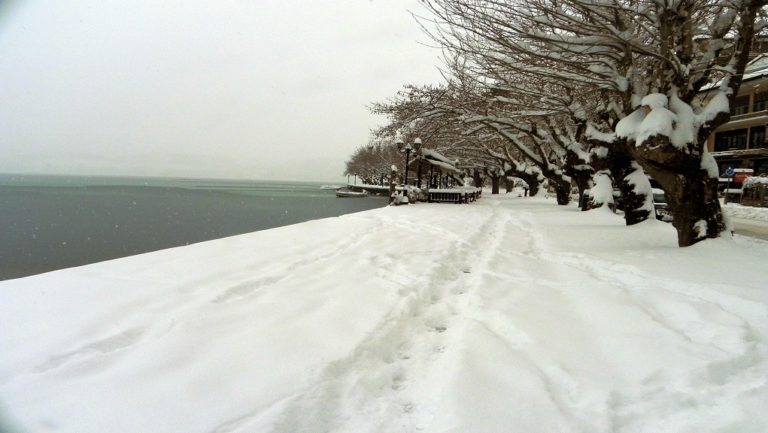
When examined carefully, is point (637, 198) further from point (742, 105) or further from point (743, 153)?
point (742, 105)

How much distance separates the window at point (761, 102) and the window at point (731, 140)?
7.92 ft

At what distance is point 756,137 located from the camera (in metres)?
31.7

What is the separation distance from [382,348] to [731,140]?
46.0 metres

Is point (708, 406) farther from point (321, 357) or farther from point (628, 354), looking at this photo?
point (321, 357)

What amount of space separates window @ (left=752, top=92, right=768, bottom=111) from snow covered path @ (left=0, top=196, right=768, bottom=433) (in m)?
37.4

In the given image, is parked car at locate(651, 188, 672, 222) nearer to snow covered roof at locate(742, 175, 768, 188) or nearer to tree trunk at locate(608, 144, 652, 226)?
tree trunk at locate(608, 144, 652, 226)

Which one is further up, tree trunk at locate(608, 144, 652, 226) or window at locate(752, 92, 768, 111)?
window at locate(752, 92, 768, 111)

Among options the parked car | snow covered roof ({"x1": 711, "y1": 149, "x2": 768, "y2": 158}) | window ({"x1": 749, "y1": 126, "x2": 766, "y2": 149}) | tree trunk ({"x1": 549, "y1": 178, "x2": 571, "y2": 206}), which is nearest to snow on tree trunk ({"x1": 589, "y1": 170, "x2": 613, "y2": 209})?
the parked car

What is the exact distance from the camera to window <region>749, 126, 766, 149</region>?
3095 cm

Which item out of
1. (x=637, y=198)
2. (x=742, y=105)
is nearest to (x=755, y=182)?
(x=637, y=198)

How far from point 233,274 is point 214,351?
198 centimetres

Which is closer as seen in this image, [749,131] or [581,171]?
[581,171]

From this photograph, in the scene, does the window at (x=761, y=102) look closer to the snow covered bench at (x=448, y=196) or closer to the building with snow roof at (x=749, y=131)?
the building with snow roof at (x=749, y=131)

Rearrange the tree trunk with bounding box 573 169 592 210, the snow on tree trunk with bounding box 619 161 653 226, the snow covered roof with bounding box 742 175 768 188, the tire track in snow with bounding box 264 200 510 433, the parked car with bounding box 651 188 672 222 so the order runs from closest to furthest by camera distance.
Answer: the tire track in snow with bounding box 264 200 510 433 → the snow on tree trunk with bounding box 619 161 653 226 → the parked car with bounding box 651 188 672 222 → the tree trunk with bounding box 573 169 592 210 → the snow covered roof with bounding box 742 175 768 188
